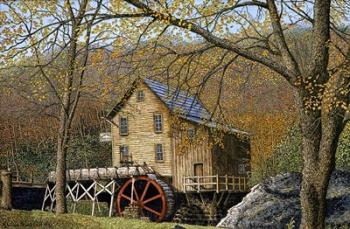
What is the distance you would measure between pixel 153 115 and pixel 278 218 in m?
17.0

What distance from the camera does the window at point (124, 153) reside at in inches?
1294

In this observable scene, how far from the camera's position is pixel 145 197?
33.1 m

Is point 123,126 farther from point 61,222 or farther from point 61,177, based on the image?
point 61,222

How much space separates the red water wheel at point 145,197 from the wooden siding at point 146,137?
1.28m

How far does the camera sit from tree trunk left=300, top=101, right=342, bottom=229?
10.2m

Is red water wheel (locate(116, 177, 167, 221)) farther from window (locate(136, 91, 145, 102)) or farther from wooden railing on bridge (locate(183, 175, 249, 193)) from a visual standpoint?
window (locate(136, 91, 145, 102))

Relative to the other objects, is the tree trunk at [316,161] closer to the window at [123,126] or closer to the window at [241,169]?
the window at [241,169]

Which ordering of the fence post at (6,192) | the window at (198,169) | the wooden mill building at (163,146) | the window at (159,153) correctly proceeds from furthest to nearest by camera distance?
the window at (159,153) < the window at (198,169) < the wooden mill building at (163,146) < the fence post at (6,192)

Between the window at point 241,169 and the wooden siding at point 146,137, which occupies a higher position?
the wooden siding at point 146,137

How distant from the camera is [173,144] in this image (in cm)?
3128

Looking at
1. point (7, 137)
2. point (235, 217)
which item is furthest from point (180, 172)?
point (7, 137)

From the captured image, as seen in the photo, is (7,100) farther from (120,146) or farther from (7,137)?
(120,146)

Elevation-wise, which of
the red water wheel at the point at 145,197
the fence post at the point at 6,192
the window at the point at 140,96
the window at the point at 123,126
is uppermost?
the window at the point at 140,96

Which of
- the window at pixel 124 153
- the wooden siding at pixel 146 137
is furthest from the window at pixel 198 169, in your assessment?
the window at pixel 124 153
